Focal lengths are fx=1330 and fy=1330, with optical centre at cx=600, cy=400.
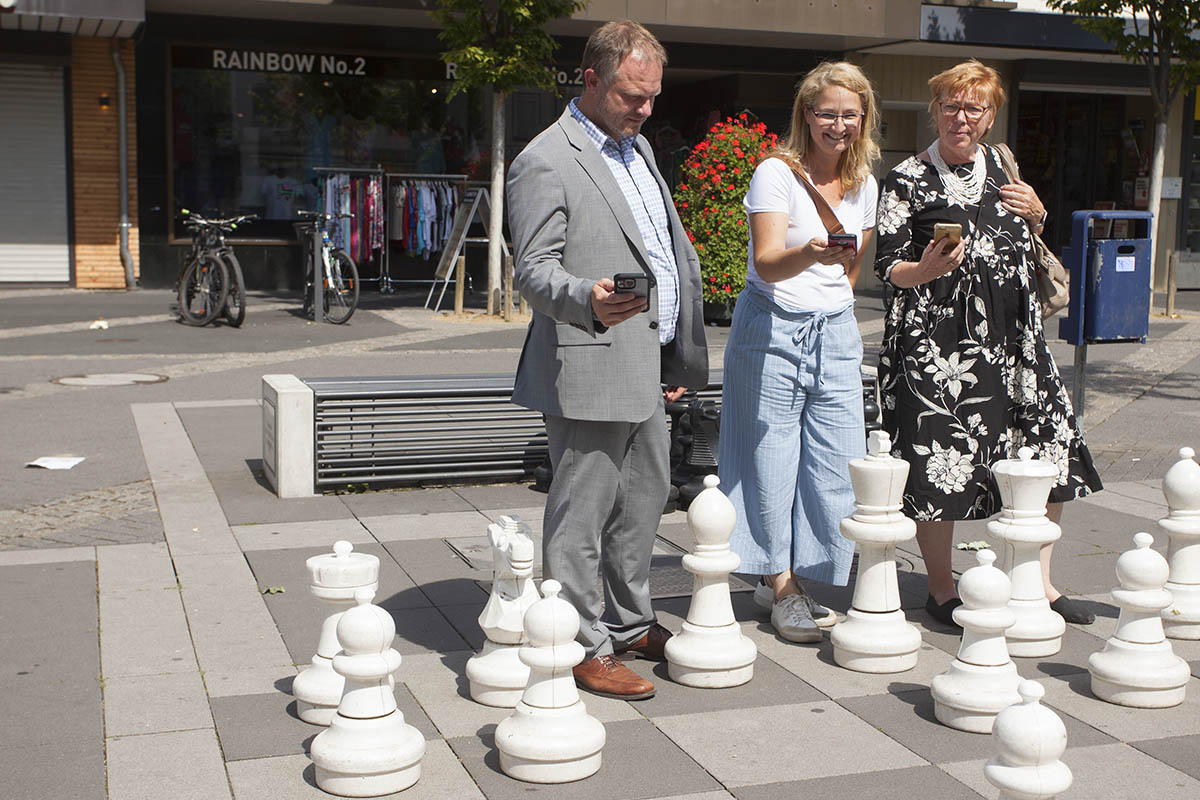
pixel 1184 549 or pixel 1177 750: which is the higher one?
pixel 1184 549

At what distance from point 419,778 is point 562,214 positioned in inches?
64.2

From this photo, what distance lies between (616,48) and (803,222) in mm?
984

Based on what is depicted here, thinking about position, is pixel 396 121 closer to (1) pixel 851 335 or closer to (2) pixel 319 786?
(1) pixel 851 335

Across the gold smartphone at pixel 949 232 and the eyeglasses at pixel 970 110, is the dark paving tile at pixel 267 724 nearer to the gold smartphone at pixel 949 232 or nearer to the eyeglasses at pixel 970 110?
the gold smartphone at pixel 949 232

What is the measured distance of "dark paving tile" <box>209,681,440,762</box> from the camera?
3.62m

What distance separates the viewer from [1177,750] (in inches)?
143

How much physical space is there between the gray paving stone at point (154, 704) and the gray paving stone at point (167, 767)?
0.07m

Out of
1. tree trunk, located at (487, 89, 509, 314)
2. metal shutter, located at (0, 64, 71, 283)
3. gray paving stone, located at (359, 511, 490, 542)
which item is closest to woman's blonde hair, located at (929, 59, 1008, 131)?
gray paving stone, located at (359, 511, 490, 542)

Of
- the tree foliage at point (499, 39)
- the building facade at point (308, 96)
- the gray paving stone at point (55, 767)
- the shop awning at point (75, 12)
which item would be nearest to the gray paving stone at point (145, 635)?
the gray paving stone at point (55, 767)

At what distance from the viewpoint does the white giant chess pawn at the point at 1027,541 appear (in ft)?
14.0

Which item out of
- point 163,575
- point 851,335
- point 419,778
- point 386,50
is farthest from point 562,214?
point 386,50

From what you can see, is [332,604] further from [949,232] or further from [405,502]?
[405,502]

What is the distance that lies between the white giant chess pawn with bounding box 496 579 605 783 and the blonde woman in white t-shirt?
4.41 feet

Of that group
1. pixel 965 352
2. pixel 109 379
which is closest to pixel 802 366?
pixel 965 352
